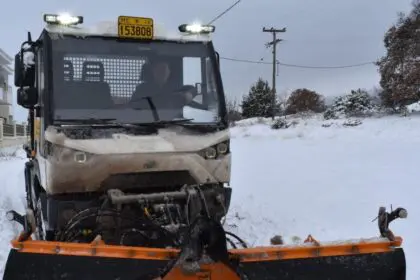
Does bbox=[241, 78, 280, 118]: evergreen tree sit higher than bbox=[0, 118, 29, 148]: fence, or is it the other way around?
bbox=[241, 78, 280, 118]: evergreen tree

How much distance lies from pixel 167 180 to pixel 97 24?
169cm

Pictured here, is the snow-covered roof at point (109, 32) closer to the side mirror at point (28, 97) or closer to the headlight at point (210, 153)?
the side mirror at point (28, 97)

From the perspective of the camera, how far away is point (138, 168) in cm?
468

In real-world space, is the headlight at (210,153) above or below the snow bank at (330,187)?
above

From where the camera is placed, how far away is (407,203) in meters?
8.12

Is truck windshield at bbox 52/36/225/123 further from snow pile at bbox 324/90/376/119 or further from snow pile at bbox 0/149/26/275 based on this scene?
snow pile at bbox 324/90/376/119

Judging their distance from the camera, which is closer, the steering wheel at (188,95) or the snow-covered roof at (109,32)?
the snow-covered roof at (109,32)

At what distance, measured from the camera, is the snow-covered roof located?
16.1 ft

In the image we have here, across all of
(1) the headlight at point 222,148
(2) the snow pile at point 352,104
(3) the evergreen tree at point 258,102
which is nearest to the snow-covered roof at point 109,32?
(1) the headlight at point 222,148

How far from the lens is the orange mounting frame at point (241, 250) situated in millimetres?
3318

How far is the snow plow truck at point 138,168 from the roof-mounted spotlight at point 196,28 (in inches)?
0.4

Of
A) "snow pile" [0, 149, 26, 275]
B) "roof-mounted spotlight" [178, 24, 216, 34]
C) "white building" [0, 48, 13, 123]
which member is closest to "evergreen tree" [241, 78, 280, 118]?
"white building" [0, 48, 13, 123]

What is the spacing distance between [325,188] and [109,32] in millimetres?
6382

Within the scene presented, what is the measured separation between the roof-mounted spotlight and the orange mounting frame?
2.56 metres
